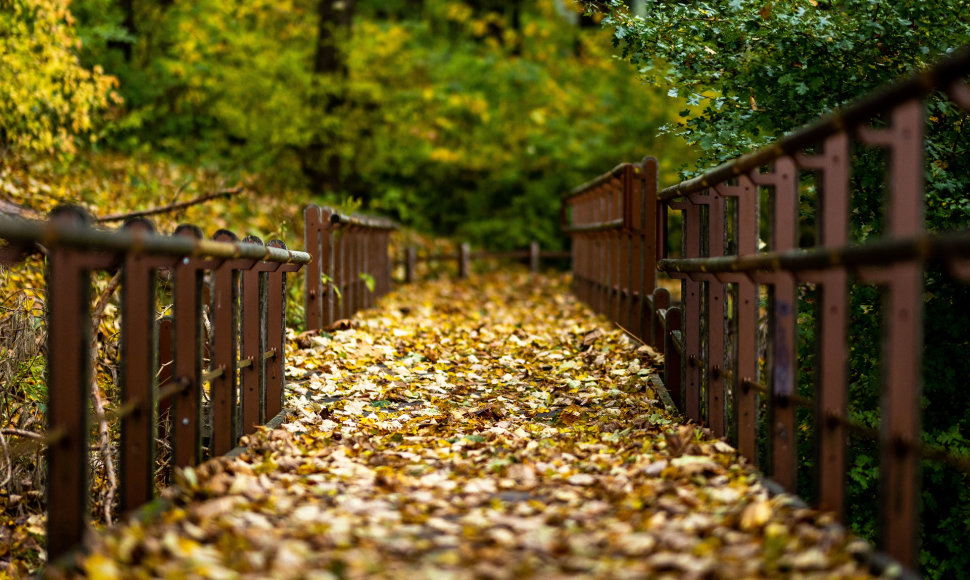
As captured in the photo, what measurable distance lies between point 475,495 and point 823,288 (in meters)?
1.71

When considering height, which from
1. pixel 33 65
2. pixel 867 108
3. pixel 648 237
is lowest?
pixel 648 237

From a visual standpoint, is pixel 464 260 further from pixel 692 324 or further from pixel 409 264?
pixel 692 324

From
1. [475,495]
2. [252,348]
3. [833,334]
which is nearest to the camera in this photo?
[833,334]

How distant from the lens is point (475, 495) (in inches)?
163

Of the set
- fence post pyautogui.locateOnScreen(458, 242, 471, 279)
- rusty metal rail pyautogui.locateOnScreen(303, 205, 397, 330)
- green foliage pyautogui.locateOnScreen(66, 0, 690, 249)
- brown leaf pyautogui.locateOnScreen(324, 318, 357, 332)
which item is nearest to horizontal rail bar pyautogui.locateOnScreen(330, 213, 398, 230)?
rusty metal rail pyautogui.locateOnScreen(303, 205, 397, 330)

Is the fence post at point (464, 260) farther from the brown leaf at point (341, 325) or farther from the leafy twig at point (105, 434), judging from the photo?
the leafy twig at point (105, 434)

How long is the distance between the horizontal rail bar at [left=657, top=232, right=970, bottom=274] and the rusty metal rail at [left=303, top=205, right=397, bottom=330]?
17.9 feet

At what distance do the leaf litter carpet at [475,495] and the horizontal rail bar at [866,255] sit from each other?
927mm

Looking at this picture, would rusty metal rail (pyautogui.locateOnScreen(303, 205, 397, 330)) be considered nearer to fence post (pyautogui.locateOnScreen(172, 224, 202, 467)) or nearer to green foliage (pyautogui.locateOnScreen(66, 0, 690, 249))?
fence post (pyautogui.locateOnScreen(172, 224, 202, 467))

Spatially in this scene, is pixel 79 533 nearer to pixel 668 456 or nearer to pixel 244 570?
pixel 244 570

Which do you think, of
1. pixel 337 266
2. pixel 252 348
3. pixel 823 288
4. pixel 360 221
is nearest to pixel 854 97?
pixel 823 288

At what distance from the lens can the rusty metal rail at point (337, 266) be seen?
928 centimetres

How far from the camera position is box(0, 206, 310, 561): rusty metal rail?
3061 mm

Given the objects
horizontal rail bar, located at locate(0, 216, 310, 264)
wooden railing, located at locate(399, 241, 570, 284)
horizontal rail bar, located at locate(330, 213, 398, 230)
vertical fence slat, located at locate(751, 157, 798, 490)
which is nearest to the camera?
horizontal rail bar, located at locate(0, 216, 310, 264)
